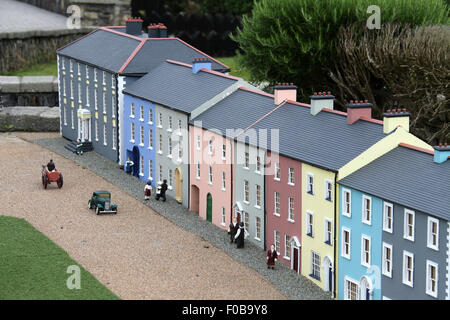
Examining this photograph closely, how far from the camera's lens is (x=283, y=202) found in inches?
2308

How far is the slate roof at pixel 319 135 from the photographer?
5453 cm

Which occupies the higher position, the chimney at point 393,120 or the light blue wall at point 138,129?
the chimney at point 393,120

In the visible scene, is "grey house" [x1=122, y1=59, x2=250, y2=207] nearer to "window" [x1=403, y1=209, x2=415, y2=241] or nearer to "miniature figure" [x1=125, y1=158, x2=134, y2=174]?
"miniature figure" [x1=125, y1=158, x2=134, y2=174]

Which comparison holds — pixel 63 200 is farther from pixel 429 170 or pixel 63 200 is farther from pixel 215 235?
pixel 429 170

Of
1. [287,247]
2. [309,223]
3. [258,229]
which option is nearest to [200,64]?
[258,229]

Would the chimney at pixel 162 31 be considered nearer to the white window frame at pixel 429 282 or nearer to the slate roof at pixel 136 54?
the slate roof at pixel 136 54

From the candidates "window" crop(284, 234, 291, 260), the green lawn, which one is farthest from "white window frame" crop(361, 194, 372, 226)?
the green lawn

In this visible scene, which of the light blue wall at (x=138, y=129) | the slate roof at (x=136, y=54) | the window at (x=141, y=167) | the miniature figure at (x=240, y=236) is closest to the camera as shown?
the miniature figure at (x=240, y=236)

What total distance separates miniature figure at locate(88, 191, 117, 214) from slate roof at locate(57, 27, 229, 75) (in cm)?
1305

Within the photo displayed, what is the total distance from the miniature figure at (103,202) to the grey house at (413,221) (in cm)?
1820

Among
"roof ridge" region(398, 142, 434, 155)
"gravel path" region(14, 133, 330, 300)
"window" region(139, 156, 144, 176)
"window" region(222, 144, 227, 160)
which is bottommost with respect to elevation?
"gravel path" region(14, 133, 330, 300)

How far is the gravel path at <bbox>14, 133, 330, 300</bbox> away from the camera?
54844 mm

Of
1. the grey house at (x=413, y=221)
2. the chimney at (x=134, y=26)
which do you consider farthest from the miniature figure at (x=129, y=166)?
the grey house at (x=413, y=221)

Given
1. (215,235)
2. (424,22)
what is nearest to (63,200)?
(215,235)
